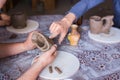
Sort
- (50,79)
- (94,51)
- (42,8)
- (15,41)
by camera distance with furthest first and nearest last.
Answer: (42,8) < (15,41) < (94,51) < (50,79)

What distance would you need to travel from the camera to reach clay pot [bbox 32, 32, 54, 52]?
102 cm

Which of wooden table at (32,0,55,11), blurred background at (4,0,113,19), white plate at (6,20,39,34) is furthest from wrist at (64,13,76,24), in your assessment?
wooden table at (32,0,55,11)

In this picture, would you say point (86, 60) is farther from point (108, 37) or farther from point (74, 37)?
point (108, 37)

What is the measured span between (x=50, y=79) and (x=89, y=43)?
1.33 ft

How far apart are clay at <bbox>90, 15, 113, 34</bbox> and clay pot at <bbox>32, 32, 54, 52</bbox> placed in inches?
13.5

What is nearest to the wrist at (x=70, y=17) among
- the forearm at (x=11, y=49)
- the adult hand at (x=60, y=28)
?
the adult hand at (x=60, y=28)

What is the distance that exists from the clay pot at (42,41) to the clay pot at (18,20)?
30 centimetres

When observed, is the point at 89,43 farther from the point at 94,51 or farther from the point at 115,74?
the point at 115,74

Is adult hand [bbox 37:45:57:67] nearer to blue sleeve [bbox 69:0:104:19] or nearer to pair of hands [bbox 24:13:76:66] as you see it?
pair of hands [bbox 24:13:76:66]

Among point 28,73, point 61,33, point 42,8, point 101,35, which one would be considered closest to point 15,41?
point 61,33

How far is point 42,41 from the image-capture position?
3.43 ft

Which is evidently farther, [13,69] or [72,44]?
[72,44]

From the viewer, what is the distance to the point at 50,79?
36.4 inches

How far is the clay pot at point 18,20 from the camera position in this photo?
1.35 metres
